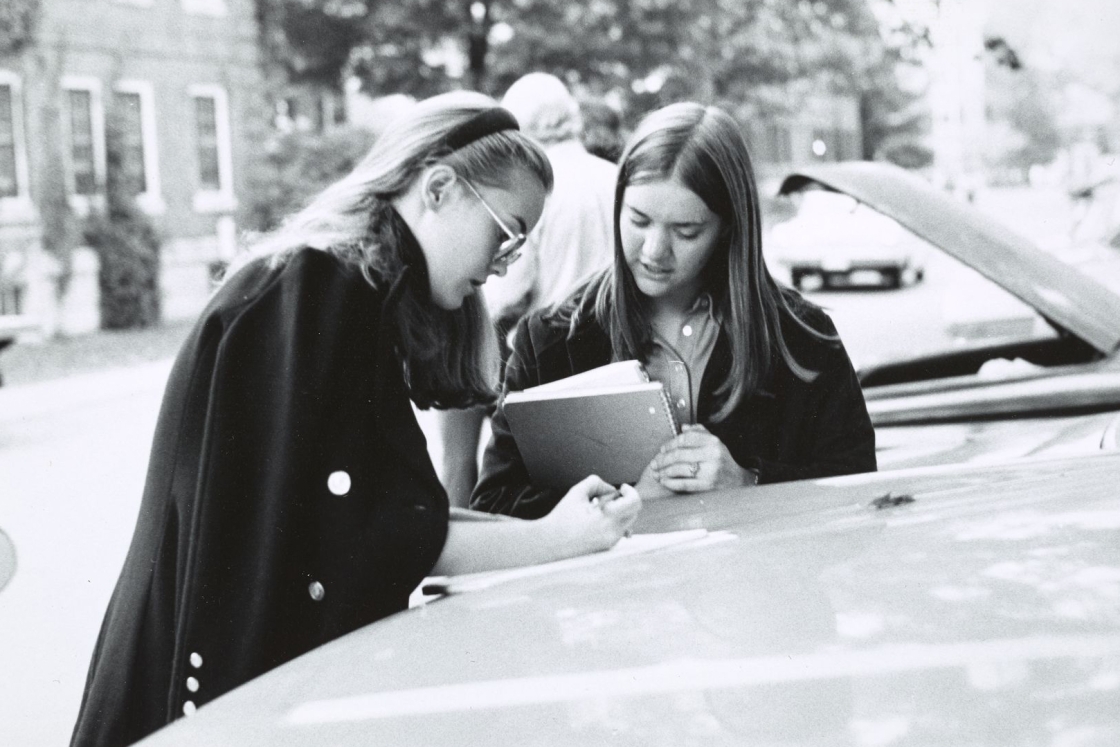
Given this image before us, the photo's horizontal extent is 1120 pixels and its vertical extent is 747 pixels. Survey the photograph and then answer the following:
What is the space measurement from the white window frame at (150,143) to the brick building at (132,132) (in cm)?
2

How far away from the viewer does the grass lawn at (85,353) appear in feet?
49.6

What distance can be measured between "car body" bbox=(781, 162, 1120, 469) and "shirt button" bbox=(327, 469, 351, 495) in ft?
5.49

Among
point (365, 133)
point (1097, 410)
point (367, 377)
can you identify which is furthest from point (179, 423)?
point (365, 133)

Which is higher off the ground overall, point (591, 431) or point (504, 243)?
point (504, 243)

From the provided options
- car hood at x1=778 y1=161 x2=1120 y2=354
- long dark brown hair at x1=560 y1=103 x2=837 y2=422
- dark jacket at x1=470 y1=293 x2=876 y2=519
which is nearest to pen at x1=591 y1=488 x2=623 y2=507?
dark jacket at x1=470 y1=293 x2=876 y2=519

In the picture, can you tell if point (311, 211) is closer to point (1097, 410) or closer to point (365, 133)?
point (1097, 410)

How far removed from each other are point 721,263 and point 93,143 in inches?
755

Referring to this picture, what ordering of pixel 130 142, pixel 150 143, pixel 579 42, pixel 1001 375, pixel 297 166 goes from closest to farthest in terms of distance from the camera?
pixel 1001 375 → pixel 579 42 → pixel 130 142 → pixel 150 143 → pixel 297 166

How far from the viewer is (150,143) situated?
21.7 m

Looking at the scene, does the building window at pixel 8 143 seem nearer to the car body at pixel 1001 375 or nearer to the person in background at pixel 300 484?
the car body at pixel 1001 375

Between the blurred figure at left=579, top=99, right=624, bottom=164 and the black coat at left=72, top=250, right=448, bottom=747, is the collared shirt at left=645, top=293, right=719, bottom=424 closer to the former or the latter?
the black coat at left=72, top=250, right=448, bottom=747

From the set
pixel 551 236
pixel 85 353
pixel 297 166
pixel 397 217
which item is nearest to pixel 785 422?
pixel 397 217

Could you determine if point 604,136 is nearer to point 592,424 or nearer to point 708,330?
point 708,330

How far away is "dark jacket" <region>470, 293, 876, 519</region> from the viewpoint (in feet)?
8.39
